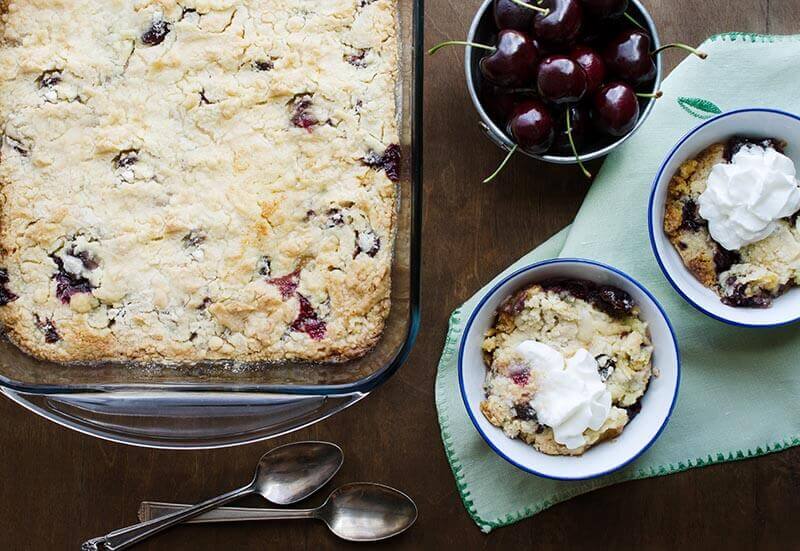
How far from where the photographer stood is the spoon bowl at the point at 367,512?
191 cm

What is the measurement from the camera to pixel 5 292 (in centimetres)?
169

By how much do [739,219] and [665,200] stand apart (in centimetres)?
17

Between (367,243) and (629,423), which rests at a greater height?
(367,243)

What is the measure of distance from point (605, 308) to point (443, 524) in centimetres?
66

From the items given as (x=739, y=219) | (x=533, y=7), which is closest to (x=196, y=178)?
(x=533, y=7)

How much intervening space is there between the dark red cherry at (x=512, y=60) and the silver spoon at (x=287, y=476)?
93cm

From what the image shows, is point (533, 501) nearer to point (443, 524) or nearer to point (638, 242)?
point (443, 524)

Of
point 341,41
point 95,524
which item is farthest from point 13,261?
point 341,41

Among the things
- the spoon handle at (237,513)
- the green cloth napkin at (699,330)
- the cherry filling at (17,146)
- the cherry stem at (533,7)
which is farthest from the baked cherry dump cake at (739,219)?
the cherry filling at (17,146)

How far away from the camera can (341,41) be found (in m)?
1.70

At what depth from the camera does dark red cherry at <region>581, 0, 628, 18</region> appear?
164 centimetres

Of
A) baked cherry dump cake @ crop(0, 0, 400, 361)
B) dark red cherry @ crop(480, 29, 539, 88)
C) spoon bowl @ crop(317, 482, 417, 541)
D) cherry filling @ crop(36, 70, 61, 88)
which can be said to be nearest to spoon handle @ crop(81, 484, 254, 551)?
spoon bowl @ crop(317, 482, 417, 541)

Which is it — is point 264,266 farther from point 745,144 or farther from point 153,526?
point 745,144

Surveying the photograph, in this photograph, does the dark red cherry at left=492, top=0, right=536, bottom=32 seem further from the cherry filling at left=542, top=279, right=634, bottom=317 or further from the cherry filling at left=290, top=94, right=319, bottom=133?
the cherry filling at left=542, top=279, right=634, bottom=317
